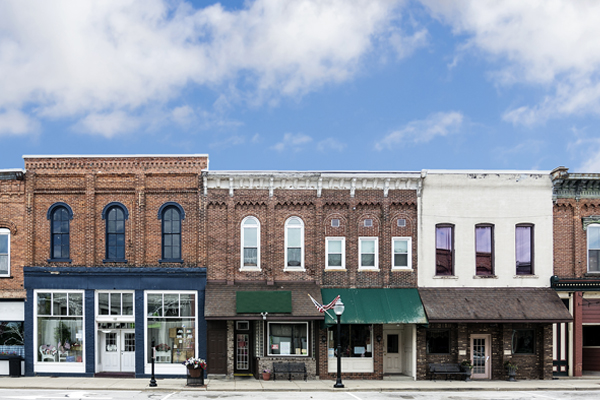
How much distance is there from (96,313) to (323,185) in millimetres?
11633

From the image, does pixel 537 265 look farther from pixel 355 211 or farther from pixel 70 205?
pixel 70 205

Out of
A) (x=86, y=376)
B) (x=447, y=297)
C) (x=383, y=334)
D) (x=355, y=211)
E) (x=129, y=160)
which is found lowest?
(x=86, y=376)

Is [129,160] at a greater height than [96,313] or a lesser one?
greater

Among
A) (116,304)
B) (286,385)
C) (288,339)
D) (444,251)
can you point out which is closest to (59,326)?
(116,304)

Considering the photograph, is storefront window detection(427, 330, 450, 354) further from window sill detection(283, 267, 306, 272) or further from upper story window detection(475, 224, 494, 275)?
window sill detection(283, 267, 306, 272)

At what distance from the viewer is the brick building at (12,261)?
2459 cm

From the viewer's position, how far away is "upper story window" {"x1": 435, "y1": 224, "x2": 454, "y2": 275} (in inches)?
986

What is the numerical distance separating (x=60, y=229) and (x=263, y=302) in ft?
32.6

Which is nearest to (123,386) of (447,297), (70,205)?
(70,205)

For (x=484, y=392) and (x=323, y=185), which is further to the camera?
(x=323, y=185)

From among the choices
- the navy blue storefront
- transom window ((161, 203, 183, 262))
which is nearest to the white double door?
the navy blue storefront

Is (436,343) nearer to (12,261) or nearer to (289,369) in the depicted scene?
(289,369)

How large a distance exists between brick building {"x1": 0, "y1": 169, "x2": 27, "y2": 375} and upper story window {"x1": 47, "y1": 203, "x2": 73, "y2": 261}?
3.96 feet

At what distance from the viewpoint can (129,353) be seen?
24672 millimetres
